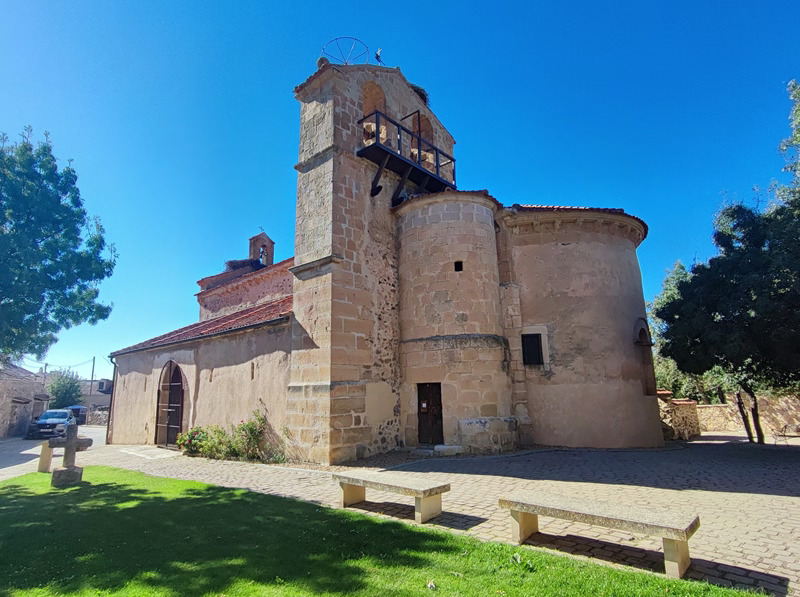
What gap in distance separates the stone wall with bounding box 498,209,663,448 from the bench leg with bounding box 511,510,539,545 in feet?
24.4

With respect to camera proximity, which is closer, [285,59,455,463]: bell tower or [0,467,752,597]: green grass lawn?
[0,467,752,597]: green grass lawn

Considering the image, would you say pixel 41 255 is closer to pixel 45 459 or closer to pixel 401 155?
pixel 45 459

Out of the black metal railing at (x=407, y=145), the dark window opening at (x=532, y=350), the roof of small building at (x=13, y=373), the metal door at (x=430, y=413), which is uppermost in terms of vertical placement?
the black metal railing at (x=407, y=145)

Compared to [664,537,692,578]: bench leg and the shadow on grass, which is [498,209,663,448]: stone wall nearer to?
the shadow on grass

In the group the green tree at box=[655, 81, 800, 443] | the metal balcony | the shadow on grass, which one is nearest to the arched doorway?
the shadow on grass

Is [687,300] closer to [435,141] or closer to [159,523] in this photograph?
[435,141]

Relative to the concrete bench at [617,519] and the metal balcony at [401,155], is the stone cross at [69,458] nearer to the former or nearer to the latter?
the concrete bench at [617,519]

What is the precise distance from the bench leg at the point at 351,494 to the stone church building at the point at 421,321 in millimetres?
3580

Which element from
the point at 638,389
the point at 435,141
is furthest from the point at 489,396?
the point at 435,141

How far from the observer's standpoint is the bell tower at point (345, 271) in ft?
33.4

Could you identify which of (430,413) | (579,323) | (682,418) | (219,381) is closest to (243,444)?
(219,381)

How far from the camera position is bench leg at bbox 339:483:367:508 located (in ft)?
19.7

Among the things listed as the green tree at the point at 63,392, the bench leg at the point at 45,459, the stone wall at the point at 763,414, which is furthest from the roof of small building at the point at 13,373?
the stone wall at the point at 763,414

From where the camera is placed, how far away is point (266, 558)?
13.6 feet
